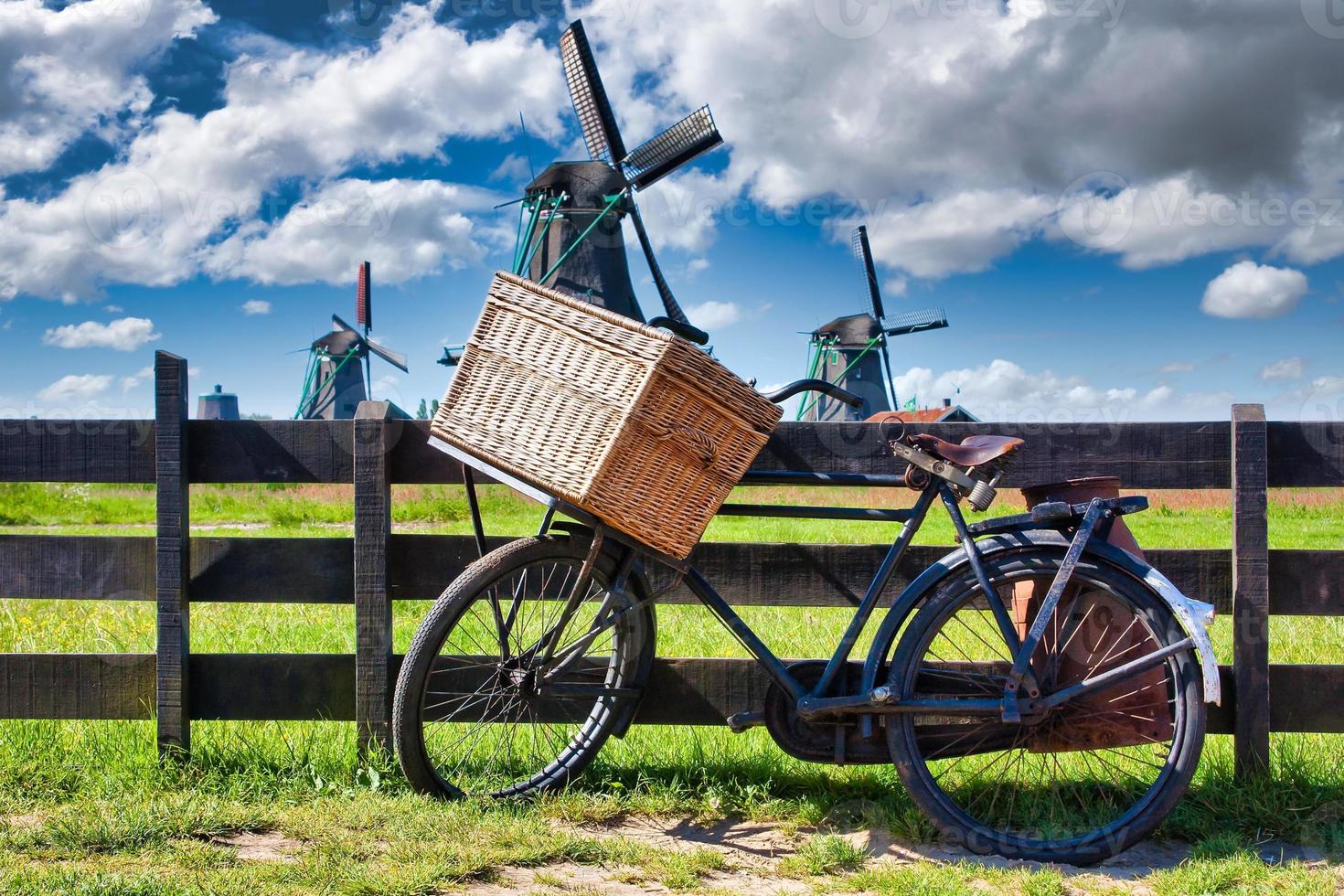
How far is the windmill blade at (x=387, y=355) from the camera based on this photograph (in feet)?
146

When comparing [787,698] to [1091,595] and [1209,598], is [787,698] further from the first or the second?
[1209,598]

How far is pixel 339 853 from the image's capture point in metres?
2.61

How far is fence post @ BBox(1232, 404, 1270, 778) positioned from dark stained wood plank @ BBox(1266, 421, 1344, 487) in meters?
0.09

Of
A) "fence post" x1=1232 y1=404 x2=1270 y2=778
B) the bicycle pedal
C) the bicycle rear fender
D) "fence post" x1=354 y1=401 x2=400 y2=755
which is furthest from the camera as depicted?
"fence post" x1=354 y1=401 x2=400 y2=755

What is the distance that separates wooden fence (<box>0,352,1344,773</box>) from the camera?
3.22 meters

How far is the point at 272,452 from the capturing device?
3.42 m

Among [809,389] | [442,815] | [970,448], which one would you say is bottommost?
[442,815]

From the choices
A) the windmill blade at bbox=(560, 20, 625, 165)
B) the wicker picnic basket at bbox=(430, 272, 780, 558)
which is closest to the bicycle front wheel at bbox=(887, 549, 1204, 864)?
the wicker picnic basket at bbox=(430, 272, 780, 558)

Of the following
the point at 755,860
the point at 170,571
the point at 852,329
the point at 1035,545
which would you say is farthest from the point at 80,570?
the point at 852,329

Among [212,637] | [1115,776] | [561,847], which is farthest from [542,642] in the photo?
[212,637]

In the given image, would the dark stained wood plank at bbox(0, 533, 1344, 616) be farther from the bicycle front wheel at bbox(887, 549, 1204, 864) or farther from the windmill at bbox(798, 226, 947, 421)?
the windmill at bbox(798, 226, 947, 421)

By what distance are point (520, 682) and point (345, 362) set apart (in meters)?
44.1

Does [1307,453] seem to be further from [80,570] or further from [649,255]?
[649,255]

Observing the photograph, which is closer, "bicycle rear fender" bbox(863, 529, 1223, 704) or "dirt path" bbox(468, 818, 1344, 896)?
"dirt path" bbox(468, 818, 1344, 896)
